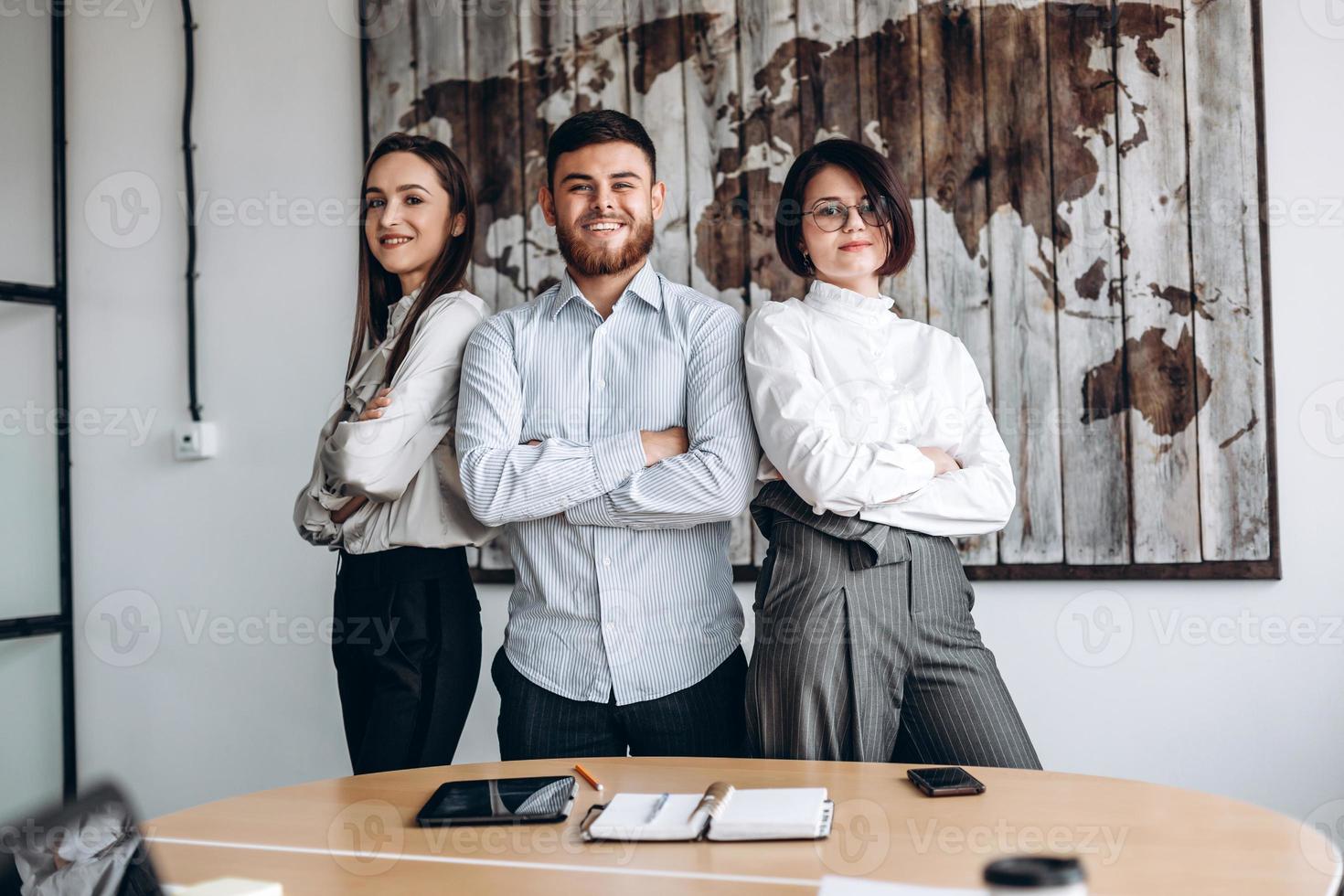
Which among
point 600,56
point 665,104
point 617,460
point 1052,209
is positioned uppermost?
point 600,56

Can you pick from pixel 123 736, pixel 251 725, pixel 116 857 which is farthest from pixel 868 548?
pixel 123 736

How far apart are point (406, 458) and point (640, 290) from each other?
527mm

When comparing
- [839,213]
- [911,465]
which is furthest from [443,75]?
[911,465]

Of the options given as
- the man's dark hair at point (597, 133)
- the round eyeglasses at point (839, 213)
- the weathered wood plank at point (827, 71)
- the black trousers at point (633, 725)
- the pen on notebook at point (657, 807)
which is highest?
the weathered wood plank at point (827, 71)

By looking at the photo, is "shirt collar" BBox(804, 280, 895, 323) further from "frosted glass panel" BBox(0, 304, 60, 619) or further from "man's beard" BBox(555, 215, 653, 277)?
"frosted glass panel" BBox(0, 304, 60, 619)

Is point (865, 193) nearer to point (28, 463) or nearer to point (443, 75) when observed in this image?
point (443, 75)

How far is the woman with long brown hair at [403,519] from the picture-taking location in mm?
1958

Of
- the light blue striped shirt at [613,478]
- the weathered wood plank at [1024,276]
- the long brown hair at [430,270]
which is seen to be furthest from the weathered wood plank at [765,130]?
the long brown hair at [430,270]

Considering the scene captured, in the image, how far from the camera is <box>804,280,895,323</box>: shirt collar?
188 cm

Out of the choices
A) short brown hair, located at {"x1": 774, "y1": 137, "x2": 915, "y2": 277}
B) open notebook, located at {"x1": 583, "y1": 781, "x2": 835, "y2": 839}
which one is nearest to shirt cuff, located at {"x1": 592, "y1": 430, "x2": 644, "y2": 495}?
short brown hair, located at {"x1": 774, "y1": 137, "x2": 915, "y2": 277}

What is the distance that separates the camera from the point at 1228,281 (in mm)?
2258

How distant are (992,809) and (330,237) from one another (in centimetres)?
232

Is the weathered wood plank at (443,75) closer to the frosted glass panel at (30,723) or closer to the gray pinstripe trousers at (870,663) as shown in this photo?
the gray pinstripe trousers at (870,663)

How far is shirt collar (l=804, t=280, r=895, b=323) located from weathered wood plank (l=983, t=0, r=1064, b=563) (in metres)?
0.60
